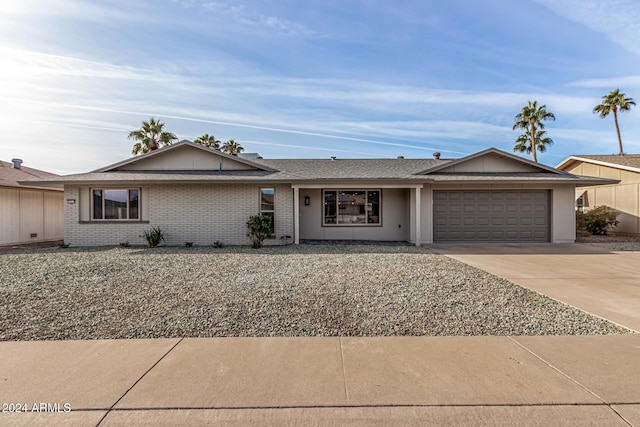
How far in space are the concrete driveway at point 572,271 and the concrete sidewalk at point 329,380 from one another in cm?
150

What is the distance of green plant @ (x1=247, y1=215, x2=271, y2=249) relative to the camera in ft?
39.0

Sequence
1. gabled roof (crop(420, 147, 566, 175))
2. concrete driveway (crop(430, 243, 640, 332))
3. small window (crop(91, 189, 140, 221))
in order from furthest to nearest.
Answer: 1. gabled roof (crop(420, 147, 566, 175))
2. small window (crop(91, 189, 140, 221))
3. concrete driveway (crop(430, 243, 640, 332))

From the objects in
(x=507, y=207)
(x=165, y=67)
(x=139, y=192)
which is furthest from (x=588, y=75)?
(x=139, y=192)

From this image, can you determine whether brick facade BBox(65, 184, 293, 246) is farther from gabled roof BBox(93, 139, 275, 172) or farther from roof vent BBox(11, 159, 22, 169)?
roof vent BBox(11, 159, 22, 169)

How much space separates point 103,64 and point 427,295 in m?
12.4

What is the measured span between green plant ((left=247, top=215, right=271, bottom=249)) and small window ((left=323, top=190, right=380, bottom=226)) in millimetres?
2953

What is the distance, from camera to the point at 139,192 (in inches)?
501

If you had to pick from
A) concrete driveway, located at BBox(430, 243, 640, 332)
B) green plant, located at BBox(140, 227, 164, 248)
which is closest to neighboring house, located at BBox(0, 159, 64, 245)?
green plant, located at BBox(140, 227, 164, 248)

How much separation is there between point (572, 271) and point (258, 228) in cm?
928

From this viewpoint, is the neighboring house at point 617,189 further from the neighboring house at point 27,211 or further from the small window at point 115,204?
the neighboring house at point 27,211

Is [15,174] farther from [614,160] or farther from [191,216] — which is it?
[614,160]

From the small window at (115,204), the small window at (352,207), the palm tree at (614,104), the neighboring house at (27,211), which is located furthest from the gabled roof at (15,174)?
the palm tree at (614,104)

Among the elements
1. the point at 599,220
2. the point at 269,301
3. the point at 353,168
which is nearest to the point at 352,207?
the point at 353,168

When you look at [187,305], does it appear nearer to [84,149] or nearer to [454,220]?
[454,220]
